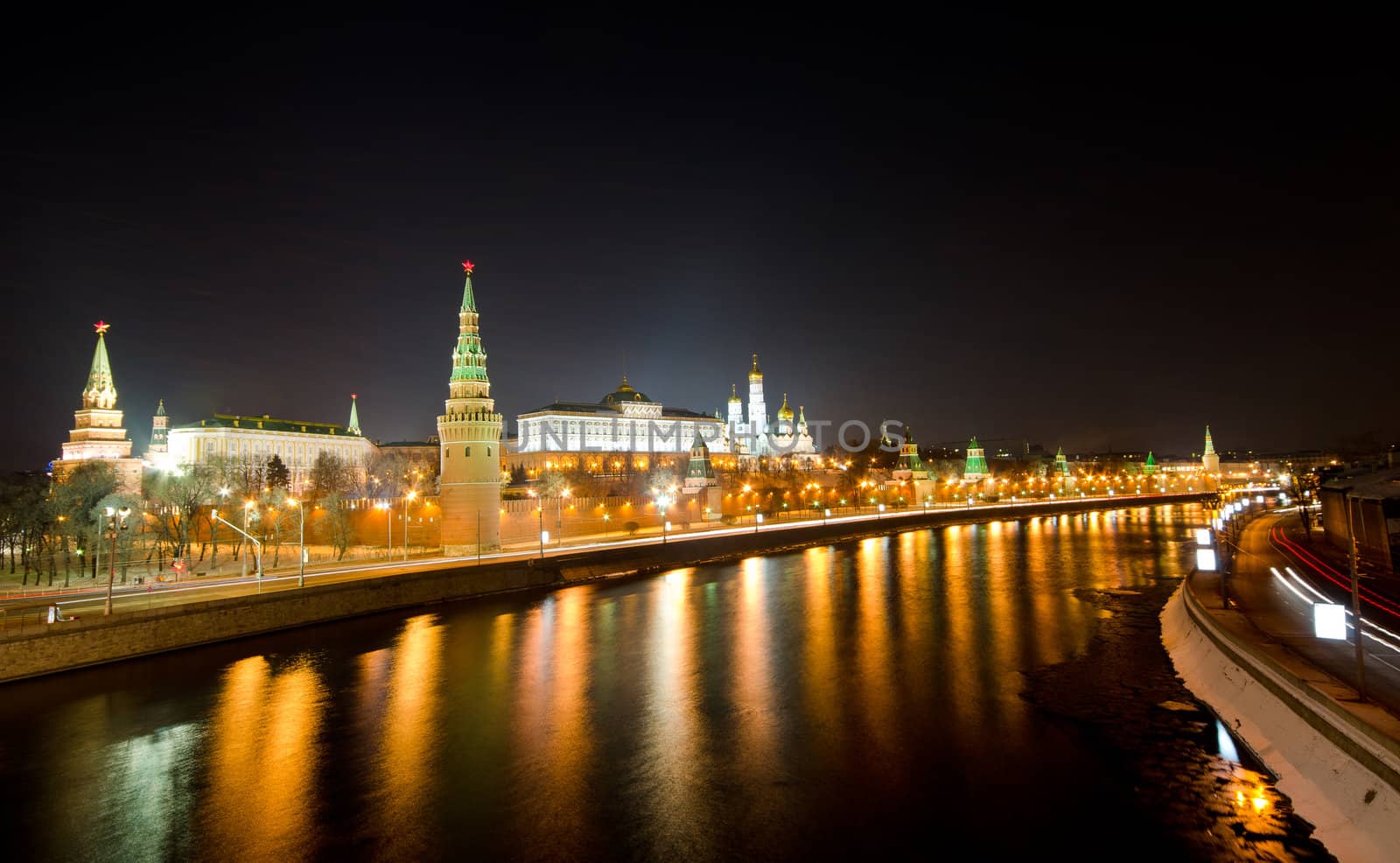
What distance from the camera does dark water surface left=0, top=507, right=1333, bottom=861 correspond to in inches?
414

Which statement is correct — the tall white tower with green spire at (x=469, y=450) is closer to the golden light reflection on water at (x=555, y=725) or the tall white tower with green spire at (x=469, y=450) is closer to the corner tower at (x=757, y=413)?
the golden light reflection on water at (x=555, y=725)

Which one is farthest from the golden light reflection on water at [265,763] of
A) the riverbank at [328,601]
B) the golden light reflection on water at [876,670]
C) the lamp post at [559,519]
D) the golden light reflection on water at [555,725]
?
the lamp post at [559,519]

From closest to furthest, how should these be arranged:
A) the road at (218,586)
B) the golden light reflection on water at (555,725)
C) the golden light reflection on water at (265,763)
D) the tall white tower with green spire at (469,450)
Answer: the golden light reflection on water at (265,763)
the golden light reflection on water at (555,725)
the road at (218,586)
the tall white tower with green spire at (469,450)

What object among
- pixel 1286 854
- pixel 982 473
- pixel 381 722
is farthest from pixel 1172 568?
pixel 982 473

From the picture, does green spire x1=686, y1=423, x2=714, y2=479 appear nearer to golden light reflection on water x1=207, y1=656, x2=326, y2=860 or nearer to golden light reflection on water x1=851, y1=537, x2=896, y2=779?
golden light reflection on water x1=851, y1=537, x2=896, y2=779

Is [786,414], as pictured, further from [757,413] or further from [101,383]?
[101,383]

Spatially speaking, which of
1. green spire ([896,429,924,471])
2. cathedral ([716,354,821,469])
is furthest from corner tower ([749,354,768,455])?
green spire ([896,429,924,471])

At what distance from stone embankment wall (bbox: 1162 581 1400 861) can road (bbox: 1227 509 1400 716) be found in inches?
28.8

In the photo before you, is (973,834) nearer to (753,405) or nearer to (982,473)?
(982,473)

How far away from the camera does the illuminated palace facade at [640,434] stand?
110 metres

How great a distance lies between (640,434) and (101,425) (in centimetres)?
7646

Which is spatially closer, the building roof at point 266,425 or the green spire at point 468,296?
the green spire at point 468,296

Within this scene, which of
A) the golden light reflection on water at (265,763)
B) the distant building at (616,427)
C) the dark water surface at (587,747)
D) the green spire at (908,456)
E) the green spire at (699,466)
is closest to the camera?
the dark water surface at (587,747)

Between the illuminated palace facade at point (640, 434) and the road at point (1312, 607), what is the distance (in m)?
78.0
